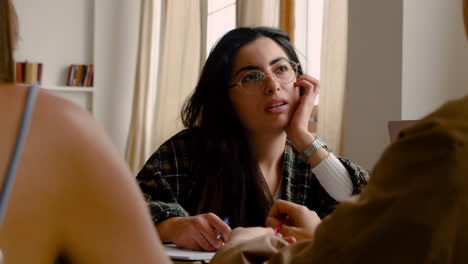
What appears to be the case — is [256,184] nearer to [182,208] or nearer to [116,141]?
[182,208]

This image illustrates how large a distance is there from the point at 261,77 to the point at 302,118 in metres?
0.20

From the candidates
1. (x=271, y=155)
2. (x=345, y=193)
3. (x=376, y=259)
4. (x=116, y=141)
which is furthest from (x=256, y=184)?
(x=116, y=141)

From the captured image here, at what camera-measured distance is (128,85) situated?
6176mm

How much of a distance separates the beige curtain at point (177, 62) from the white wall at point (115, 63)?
0.77m

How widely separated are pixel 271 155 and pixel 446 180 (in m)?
1.51

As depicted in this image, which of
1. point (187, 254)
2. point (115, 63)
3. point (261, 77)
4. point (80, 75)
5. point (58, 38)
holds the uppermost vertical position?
point (58, 38)

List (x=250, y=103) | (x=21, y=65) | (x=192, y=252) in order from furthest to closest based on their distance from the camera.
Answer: (x=21, y=65) → (x=250, y=103) → (x=192, y=252)

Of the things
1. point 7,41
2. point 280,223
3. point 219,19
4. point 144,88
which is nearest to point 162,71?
point 144,88

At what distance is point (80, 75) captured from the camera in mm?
5977

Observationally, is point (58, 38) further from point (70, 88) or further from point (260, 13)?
point (260, 13)

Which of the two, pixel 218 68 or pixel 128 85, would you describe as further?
pixel 128 85

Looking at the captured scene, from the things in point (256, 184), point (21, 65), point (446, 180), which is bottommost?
point (256, 184)

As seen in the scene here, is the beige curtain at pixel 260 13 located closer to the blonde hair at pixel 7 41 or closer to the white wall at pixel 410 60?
the white wall at pixel 410 60

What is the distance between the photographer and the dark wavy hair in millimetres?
1841
